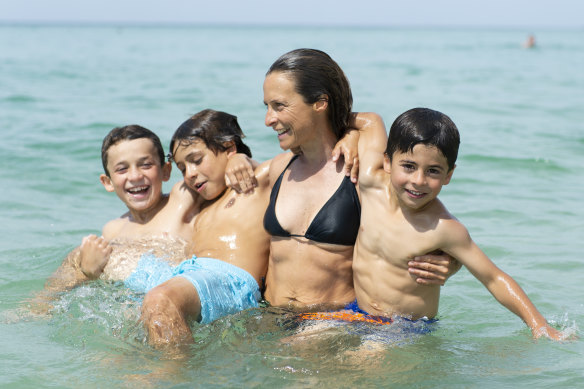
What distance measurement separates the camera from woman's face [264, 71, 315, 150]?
13.4ft

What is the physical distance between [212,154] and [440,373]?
2031mm

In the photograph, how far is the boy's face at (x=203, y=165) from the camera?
480 cm

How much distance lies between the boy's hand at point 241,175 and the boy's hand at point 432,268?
47.8 inches

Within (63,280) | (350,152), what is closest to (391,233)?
(350,152)

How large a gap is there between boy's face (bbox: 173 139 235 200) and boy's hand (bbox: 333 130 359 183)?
3.15 feet

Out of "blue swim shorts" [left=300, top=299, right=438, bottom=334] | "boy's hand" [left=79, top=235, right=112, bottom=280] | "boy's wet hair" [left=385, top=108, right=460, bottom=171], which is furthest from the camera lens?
"boy's hand" [left=79, top=235, right=112, bottom=280]

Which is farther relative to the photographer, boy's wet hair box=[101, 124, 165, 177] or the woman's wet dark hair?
boy's wet hair box=[101, 124, 165, 177]

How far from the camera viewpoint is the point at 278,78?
4.11 m

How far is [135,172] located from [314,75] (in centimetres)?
173

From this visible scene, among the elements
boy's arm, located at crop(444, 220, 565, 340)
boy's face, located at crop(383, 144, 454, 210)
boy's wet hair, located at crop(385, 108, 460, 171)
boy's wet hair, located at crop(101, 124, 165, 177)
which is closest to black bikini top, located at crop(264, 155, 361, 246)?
boy's face, located at crop(383, 144, 454, 210)

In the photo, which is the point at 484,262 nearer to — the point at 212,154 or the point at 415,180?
the point at 415,180

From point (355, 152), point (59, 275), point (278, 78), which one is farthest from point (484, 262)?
point (59, 275)

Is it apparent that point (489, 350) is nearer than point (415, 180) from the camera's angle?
No

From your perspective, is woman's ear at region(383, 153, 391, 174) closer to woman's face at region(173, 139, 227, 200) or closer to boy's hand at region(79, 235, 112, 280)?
woman's face at region(173, 139, 227, 200)
